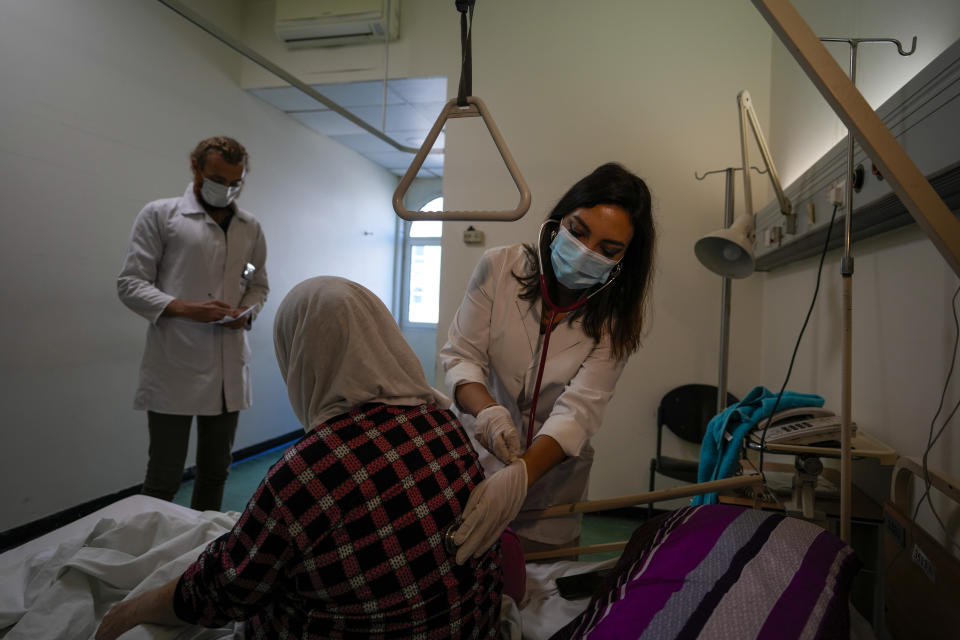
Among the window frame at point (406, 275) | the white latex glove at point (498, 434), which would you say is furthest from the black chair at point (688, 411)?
the window frame at point (406, 275)

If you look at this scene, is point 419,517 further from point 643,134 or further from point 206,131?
point 206,131

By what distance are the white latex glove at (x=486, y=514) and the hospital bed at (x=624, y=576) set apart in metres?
0.20

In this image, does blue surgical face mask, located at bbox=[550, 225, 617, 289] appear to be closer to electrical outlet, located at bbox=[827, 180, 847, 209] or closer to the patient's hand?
electrical outlet, located at bbox=[827, 180, 847, 209]


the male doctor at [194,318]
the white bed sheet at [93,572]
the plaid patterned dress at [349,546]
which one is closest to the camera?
the plaid patterned dress at [349,546]

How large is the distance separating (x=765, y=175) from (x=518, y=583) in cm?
245

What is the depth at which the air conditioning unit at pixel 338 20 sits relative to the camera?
120 inches

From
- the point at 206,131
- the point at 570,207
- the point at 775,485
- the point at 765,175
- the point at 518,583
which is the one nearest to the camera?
the point at 518,583

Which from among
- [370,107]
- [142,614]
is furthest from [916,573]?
[370,107]

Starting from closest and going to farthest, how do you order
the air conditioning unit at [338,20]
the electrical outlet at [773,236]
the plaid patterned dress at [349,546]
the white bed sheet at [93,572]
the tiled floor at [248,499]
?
the plaid patterned dress at [349,546], the white bed sheet at [93,572], the electrical outlet at [773,236], the tiled floor at [248,499], the air conditioning unit at [338,20]

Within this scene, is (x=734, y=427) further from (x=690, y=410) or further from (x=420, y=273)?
(x=420, y=273)

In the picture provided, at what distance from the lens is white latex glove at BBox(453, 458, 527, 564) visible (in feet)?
2.83

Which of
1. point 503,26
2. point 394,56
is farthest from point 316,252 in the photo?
point 503,26

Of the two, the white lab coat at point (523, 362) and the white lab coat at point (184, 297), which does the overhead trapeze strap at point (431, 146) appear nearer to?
the white lab coat at point (523, 362)

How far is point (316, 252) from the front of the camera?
178 inches
